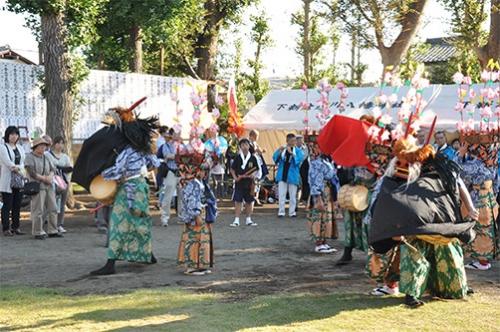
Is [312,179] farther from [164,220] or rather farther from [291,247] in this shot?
[164,220]

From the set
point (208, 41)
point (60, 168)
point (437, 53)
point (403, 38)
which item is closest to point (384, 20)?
point (403, 38)

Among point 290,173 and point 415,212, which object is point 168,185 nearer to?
point 290,173

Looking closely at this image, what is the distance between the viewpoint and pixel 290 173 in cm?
1478

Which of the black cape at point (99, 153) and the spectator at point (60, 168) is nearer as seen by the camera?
the black cape at point (99, 153)

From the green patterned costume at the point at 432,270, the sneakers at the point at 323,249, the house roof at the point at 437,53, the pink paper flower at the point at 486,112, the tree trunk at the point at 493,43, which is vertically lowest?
the sneakers at the point at 323,249

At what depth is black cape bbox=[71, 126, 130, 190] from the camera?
28.2 feet

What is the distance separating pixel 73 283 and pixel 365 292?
3.40m

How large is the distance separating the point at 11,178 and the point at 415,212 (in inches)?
316

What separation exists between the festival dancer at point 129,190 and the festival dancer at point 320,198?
240 cm

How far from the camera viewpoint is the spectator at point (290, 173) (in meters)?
14.8

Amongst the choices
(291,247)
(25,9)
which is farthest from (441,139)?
(25,9)

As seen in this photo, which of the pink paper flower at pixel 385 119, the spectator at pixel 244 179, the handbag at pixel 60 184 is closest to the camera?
the pink paper flower at pixel 385 119

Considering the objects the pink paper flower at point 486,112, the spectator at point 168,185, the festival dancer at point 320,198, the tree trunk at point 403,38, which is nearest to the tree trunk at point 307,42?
the spectator at point 168,185

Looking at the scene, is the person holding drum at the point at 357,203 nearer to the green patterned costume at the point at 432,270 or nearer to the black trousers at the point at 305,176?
the green patterned costume at the point at 432,270
